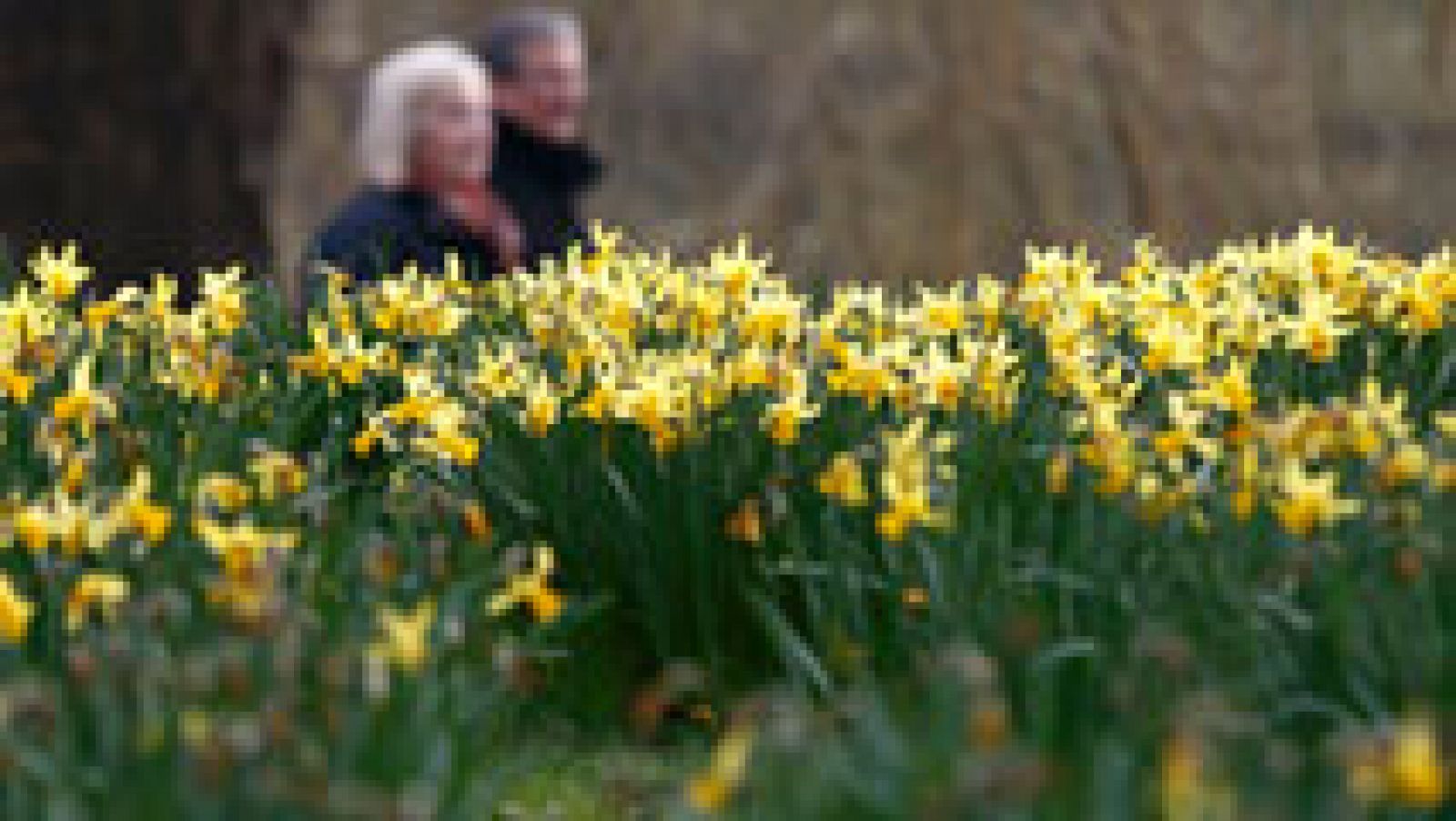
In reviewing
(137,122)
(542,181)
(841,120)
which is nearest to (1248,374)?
(542,181)

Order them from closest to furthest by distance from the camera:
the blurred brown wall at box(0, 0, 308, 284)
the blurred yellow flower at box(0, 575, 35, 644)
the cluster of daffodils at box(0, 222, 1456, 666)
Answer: the blurred yellow flower at box(0, 575, 35, 644) < the cluster of daffodils at box(0, 222, 1456, 666) < the blurred brown wall at box(0, 0, 308, 284)

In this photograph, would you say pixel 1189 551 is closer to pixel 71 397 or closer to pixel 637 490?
pixel 637 490

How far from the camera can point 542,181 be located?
8.67 m

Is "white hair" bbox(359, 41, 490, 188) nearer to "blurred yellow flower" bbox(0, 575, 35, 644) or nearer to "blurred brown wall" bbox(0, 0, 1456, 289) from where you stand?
"blurred brown wall" bbox(0, 0, 1456, 289)

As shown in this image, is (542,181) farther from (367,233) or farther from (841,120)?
(841,120)

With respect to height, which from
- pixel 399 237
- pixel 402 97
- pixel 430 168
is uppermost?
pixel 402 97

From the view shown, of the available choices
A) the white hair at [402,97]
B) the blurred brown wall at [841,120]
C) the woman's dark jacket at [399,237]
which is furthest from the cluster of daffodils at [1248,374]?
the blurred brown wall at [841,120]

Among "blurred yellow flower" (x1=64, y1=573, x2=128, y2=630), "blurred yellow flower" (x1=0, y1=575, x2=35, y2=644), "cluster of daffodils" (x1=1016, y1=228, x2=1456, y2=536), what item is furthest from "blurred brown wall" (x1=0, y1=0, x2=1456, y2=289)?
"blurred yellow flower" (x1=0, y1=575, x2=35, y2=644)

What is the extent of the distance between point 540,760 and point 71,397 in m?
0.80

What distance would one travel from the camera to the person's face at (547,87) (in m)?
8.62

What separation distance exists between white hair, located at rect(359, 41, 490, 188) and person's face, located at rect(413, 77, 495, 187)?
2 cm

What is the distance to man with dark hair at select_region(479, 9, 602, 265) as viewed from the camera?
8.60 m

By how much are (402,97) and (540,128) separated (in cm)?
80

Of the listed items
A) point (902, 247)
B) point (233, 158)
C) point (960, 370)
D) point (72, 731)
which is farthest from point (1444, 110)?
point (72, 731)
